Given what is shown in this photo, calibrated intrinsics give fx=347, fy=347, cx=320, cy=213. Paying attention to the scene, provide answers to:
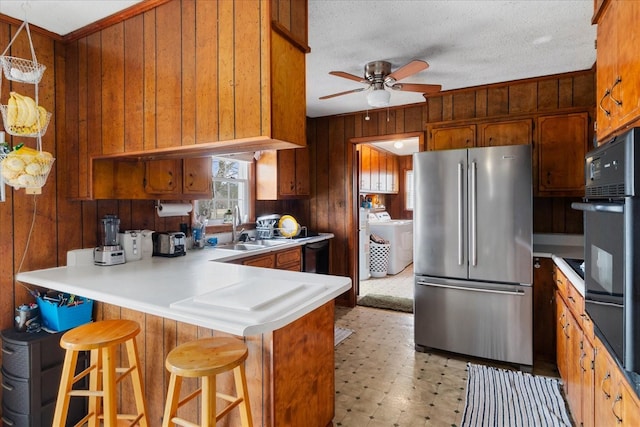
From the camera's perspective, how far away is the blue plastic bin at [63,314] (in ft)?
6.66

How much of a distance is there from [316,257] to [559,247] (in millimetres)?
2474

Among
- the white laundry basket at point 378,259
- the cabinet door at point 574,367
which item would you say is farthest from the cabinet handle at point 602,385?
the white laundry basket at point 378,259

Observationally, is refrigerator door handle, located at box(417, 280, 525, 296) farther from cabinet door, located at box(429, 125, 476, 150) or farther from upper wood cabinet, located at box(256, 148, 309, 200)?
upper wood cabinet, located at box(256, 148, 309, 200)

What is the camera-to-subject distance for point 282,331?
1.56 meters

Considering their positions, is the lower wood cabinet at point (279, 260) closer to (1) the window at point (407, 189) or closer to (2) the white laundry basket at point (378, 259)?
(2) the white laundry basket at point (378, 259)

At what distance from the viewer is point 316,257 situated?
4.25 m

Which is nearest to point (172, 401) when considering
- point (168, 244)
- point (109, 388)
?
point (109, 388)

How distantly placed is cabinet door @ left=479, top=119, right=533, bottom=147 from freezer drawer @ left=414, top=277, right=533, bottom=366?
1.37 meters

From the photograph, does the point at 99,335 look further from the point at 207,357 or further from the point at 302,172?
the point at 302,172

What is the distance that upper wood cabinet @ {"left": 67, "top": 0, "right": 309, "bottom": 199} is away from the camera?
5.08ft

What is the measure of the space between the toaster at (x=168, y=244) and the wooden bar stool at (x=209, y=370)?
57.8 inches

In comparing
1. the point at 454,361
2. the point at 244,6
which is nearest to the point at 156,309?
the point at 244,6

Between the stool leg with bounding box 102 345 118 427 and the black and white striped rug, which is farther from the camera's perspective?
the black and white striped rug

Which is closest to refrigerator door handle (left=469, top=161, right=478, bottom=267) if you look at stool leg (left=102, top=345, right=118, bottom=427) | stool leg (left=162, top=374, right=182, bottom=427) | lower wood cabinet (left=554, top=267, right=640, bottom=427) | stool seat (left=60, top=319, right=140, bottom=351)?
lower wood cabinet (left=554, top=267, right=640, bottom=427)
